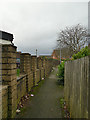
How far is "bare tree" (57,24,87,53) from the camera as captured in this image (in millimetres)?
17125

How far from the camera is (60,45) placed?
19.9m

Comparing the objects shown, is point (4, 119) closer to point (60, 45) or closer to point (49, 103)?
point (49, 103)

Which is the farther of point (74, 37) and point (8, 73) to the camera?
point (74, 37)

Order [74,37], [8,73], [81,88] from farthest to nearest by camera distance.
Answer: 1. [74,37]
2. [8,73]
3. [81,88]

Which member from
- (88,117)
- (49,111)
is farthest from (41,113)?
(88,117)

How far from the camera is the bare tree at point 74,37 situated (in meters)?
17.1

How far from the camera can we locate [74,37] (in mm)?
17828

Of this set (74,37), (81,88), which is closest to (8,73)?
(81,88)

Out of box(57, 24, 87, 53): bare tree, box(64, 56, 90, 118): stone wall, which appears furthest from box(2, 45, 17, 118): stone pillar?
box(57, 24, 87, 53): bare tree

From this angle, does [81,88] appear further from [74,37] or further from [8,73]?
[74,37]

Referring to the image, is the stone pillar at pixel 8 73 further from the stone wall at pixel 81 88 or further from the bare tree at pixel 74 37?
the bare tree at pixel 74 37

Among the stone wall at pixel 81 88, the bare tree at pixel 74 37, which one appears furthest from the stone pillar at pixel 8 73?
the bare tree at pixel 74 37

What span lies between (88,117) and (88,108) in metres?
0.12

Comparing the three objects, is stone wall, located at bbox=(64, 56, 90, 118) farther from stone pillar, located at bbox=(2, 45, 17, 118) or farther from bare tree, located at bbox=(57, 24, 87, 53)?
bare tree, located at bbox=(57, 24, 87, 53)
